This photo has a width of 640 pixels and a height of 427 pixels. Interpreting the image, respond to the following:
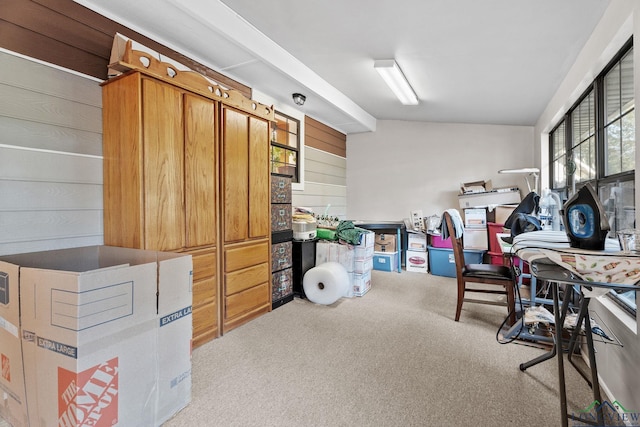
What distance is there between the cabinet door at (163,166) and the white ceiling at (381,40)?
0.65 m

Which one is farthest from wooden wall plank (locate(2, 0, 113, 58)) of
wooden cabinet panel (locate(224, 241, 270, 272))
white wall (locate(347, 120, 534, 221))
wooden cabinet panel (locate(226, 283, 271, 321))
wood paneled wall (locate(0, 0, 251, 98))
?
white wall (locate(347, 120, 534, 221))

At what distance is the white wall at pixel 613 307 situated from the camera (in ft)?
4.83

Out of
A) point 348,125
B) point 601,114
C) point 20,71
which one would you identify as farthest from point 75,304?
point 348,125

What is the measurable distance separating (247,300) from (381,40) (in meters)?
2.75

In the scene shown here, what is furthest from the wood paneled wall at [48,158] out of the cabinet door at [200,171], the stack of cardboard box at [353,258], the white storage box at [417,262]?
the white storage box at [417,262]

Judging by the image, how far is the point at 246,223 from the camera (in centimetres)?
291

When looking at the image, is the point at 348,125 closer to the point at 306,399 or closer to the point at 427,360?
the point at 427,360

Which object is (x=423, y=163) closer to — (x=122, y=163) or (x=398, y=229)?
(x=398, y=229)

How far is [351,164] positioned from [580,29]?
406cm

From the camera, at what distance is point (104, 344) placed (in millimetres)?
1351

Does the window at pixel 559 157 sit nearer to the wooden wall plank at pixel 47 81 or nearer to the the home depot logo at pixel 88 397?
the the home depot logo at pixel 88 397

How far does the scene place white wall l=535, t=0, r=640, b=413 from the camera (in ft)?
4.83

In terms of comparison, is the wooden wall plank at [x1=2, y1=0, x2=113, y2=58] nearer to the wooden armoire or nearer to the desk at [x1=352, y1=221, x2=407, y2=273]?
the wooden armoire

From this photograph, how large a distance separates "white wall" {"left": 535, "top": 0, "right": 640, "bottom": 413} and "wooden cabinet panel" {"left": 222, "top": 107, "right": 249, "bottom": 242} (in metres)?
2.72
